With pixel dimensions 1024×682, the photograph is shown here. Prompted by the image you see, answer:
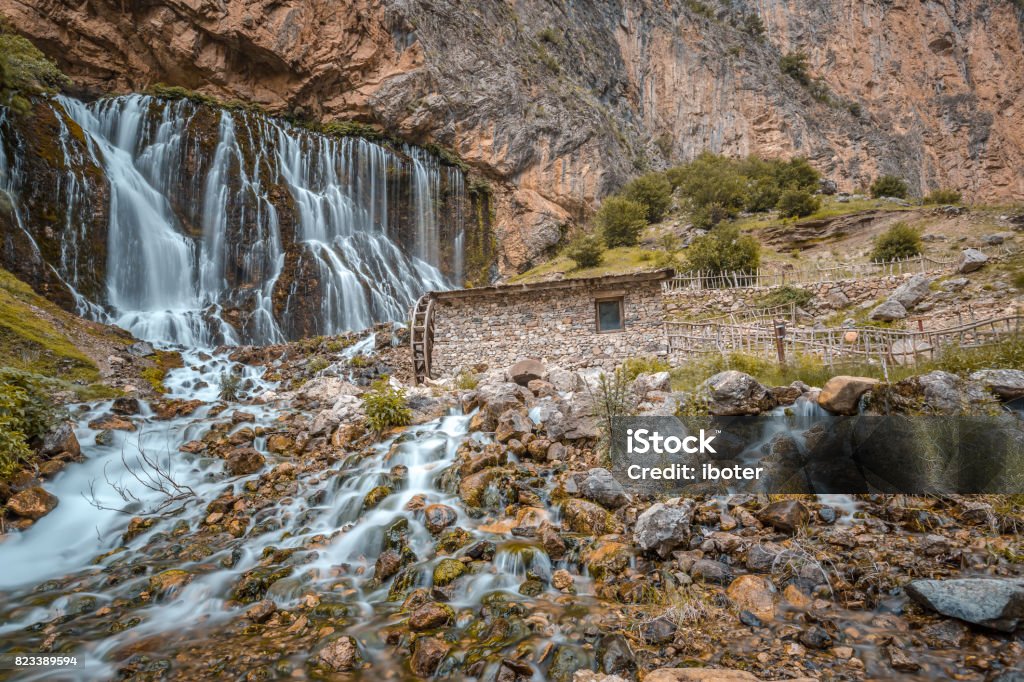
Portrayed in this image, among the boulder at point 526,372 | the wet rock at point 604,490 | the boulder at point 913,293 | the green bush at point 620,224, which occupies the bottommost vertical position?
the wet rock at point 604,490

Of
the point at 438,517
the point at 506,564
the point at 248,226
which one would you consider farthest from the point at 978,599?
the point at 248,226

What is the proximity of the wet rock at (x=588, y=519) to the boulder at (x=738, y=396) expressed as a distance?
2.85 m

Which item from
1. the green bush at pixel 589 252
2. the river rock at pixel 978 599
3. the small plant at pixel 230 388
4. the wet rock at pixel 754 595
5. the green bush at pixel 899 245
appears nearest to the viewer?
the river rock at pixel 978 599

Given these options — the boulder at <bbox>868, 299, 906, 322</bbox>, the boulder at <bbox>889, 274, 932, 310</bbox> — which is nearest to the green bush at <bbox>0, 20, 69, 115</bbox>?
the boulder at <bbox>868, 299, 906, 322</bbox>

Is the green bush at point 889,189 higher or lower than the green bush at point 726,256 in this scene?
higher

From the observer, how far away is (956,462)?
19.6 ft

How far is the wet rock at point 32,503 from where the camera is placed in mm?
7289

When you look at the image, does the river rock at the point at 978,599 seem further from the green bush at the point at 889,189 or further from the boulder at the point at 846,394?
the green bush at the point at 889,189

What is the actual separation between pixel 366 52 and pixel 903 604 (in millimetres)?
37942

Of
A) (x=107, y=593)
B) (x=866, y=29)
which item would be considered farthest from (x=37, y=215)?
(x=866, y=29)

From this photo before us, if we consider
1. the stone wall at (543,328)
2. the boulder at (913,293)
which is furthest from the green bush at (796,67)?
the stone wall at (543,328)

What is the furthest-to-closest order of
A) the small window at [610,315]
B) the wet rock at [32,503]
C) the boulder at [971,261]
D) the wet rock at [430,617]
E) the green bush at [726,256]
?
the green bush at [726,256] → the boulder at [971,261] → the small window at [610,315] → the wet rock at [32,503] → the wet rock at [430,617]

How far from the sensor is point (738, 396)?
7.73 m

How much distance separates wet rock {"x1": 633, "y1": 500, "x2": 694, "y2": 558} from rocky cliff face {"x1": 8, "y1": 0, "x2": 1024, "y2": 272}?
2996cm
